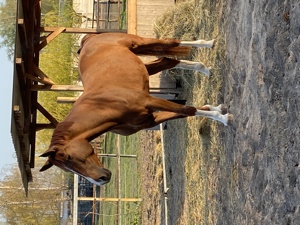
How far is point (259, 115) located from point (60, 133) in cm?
157

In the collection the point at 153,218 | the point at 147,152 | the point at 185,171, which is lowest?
the point at 153,218

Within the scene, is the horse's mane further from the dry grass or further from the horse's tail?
the dry grass

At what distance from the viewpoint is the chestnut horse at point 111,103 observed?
411 centimetres

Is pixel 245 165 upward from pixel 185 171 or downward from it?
upward

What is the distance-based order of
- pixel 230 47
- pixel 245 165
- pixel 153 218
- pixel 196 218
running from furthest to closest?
1. pixel 153 218
2. pixel 196 218
3. pixel 230 47
4. pixel 245 165

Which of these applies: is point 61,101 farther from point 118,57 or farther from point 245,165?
point 245,165

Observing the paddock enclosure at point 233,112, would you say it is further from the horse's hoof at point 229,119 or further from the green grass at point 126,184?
the green grass at point 126,184

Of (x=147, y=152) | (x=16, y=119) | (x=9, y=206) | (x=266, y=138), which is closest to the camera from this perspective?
(x=266, y=138)

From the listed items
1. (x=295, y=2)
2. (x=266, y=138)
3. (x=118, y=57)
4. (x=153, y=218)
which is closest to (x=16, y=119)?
(x=118, y=57)

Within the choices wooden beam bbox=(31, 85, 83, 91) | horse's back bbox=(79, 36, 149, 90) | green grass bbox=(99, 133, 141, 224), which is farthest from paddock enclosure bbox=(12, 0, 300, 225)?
green grass bbox=(99, 133, 141, 224)

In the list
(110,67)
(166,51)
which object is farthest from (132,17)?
(110,67)

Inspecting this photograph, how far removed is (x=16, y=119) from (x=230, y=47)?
233 centimetres

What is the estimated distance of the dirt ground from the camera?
361 centimetres

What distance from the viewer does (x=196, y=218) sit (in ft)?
21.6
